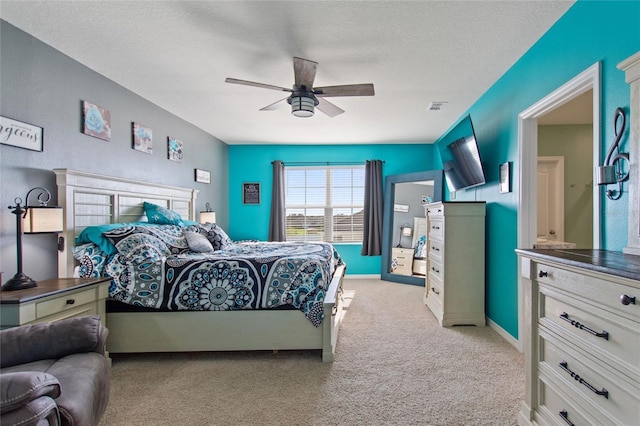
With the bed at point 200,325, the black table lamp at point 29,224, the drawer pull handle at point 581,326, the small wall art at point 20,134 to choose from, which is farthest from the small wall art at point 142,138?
the drawer pull handle at point 581,326

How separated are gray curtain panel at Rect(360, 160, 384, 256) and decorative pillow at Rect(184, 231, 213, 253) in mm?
3118

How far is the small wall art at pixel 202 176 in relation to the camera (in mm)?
4691

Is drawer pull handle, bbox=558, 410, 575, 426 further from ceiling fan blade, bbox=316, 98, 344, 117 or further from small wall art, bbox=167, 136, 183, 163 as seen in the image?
small wall art, bbox=167, 136, 183, 163

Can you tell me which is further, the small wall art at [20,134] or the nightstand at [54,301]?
the small wall art at [20,134]

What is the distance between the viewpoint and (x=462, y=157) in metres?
3.57

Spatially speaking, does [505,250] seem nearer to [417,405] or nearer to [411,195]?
[417,405]

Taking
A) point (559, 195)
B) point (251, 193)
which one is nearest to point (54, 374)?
point (251, 193)

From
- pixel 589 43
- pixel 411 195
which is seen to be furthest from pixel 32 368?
pixel 411 195

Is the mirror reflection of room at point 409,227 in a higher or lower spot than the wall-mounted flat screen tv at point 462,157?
lower

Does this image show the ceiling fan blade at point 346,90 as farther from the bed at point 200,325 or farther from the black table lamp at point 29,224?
the black table lamp at point 29,224

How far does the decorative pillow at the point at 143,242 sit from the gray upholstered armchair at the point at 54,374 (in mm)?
953

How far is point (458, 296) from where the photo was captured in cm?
330

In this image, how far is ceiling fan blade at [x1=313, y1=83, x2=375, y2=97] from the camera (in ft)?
8.28

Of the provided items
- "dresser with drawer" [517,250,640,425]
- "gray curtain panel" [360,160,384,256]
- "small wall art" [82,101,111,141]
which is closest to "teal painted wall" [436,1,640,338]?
"dresser with drawer" [517,250,640,425]
